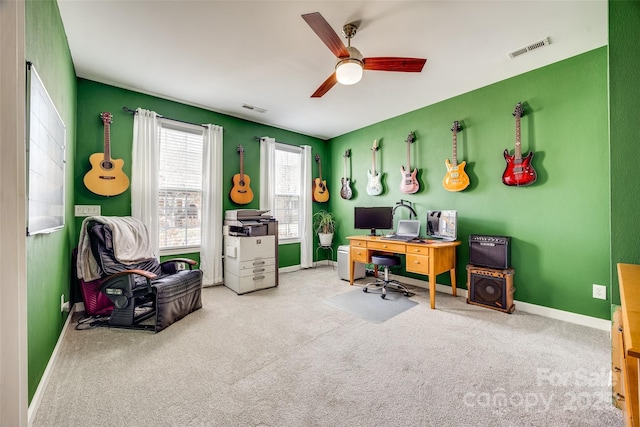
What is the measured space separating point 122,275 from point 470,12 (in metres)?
3.67

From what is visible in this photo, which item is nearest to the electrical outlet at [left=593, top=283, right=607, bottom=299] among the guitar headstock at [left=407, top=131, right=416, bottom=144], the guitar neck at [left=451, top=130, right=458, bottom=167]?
the guitar neck at [left=451, top=130, right=458, bottom=167]

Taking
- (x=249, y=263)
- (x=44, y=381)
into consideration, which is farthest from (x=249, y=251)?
(x=44, y=381)

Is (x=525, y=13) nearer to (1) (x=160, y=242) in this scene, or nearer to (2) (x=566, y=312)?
(2) (x=566, y=312)

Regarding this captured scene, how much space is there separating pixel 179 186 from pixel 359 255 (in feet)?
9.11

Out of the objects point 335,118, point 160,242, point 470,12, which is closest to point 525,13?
point 470,12

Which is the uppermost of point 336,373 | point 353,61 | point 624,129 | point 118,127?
point 353,61

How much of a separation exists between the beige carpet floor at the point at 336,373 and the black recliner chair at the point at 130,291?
0.14m

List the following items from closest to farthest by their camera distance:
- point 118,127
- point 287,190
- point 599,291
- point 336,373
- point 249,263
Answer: point 336,373, point 599,291, point 118,127, point 249,263, point 287,190

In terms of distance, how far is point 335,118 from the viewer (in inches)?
171

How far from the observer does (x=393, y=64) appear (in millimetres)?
2205

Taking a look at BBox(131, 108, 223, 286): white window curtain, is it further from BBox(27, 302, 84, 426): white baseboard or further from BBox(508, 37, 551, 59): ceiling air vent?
BBox(508, 37, 551, 59): ceiling air vent

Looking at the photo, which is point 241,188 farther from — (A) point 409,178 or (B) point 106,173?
(A) point 409,178

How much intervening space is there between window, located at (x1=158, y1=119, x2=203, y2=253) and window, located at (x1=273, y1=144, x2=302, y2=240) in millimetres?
1356

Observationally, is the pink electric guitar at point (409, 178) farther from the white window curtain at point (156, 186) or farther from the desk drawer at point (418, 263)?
the white window curtain at point (156, 186)
